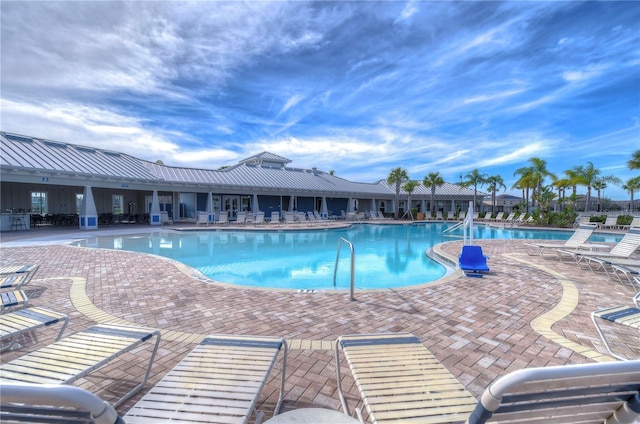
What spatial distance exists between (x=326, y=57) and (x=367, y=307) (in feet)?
36.8

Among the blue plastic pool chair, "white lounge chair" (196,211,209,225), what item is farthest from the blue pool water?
"white lounge chair" (196,211,209,225)

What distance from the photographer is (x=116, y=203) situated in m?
23.6

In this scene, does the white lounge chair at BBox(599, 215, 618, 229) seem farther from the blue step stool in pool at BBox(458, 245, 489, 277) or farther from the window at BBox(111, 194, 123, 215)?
the window at BBox(111, 194, 123, 215)

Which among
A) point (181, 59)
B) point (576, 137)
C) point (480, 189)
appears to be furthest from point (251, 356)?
point (480, 189)

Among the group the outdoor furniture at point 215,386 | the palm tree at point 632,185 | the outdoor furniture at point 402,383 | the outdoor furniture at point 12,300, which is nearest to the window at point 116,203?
the outdoor furniture at point 12,300

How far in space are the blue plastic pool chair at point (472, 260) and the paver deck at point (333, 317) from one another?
32 centimetres

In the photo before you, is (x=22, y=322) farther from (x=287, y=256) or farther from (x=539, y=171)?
(x=539, y=171)

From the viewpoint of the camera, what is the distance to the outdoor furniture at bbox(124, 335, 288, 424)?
1.69 m

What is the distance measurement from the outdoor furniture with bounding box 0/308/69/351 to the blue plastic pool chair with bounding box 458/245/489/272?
7.52 m

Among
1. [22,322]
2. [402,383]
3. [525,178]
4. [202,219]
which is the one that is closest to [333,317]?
[402,383]

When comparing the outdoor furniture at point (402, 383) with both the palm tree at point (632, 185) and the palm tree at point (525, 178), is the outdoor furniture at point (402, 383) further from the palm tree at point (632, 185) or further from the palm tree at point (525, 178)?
the palm tree at point (632, 185)

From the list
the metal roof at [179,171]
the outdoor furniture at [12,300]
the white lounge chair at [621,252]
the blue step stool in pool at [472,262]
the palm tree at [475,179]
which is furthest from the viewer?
the palm tree at [475,179]

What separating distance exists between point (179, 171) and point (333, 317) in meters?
22.4

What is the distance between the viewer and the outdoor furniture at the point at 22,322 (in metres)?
2.91
